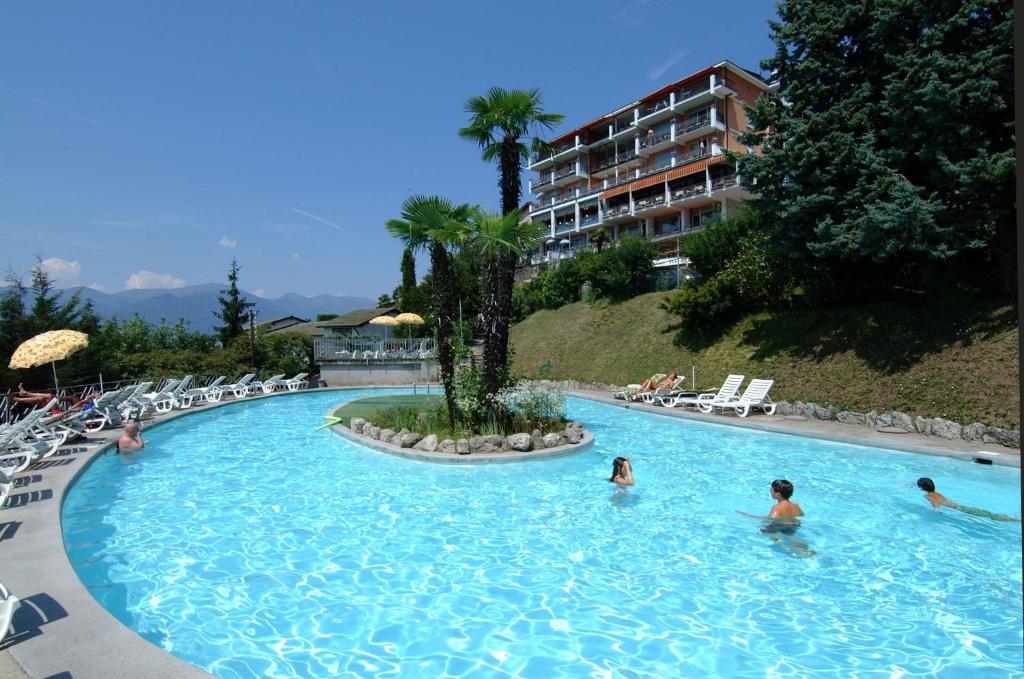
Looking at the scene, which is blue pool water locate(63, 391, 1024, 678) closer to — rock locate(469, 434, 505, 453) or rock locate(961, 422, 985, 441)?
rock locate(469, 434, 505, 453)

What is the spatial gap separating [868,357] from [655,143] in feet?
126

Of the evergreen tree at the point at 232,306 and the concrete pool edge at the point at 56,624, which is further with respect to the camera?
the evergreen tree at the point at 232,306

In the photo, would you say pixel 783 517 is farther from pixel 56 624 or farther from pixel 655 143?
pixel 655 143

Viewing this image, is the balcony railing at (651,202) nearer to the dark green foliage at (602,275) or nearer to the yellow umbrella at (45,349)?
the dark green foliage at (602,275)

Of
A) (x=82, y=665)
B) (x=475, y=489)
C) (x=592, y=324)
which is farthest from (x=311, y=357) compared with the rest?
(x=82, y=665)

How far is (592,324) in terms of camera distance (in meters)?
31.3

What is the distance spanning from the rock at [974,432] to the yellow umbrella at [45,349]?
2161cm

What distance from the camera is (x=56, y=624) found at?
4.28 metres

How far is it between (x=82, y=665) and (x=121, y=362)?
2331 cm

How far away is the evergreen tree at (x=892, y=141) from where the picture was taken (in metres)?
13.4

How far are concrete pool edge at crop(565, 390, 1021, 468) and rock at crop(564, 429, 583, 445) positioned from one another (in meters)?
5.09

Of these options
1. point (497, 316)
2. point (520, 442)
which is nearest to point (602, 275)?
point (497, 316)

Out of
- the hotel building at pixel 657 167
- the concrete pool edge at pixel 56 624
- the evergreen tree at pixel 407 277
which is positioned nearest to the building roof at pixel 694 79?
the hotel building at pixel 657 167

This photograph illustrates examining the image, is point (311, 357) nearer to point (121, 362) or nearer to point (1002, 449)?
point (121, 362)
